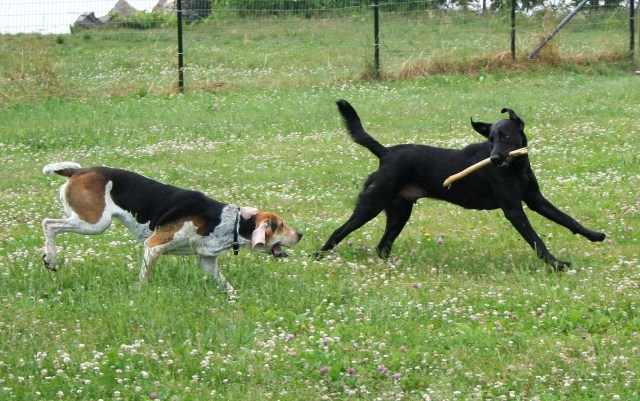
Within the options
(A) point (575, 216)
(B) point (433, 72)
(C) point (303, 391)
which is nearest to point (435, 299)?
(C) point (303, 391)

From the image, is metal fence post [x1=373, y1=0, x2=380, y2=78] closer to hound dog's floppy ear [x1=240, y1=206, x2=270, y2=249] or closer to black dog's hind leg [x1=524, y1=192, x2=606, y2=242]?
black dog's hind leg [x1=524, y1=192, x2=606, y2=242]

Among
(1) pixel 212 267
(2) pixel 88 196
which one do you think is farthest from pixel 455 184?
(2) pixel 88 196

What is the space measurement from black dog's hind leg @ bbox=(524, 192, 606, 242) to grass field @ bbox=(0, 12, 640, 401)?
0.15 m

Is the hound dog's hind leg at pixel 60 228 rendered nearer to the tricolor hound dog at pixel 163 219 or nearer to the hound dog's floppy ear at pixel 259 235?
the tricolor hound dog at pixel 163 219

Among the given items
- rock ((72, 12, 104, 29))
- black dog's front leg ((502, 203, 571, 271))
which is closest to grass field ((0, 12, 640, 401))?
black dog's front leg ((502, 203, 571, 271))

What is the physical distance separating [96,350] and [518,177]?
12.7ft

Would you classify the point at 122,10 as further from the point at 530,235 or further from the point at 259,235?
the point at 259,235

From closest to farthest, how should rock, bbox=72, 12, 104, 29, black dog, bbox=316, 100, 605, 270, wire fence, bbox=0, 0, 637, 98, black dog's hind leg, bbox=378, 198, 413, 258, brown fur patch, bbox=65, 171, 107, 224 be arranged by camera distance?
brown fur patch, bbox=65, 171, 107, 224 → black dog, bbox=316, 100, 605, 270 → black dog's hind leg, bbox=378, 198, 413, 258 → wire fence, bbox=0, 0, 637, 98 → rock, bbox=72, 12, 104, 29

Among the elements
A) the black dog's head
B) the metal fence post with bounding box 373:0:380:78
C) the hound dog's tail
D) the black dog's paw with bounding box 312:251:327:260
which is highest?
the metal fence post with bounding box 373:0:380:78

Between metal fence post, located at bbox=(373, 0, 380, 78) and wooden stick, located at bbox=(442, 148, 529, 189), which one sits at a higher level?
metal fence post, located at bbox=(373, 0, 380, 78)

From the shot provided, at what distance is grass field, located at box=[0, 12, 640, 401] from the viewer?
547 centimetres

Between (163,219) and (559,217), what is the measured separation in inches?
127

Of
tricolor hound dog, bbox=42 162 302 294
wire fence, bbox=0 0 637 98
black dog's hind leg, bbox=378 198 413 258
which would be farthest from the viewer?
wire fence, bbox=0 0 637 98

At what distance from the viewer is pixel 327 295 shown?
705cm
